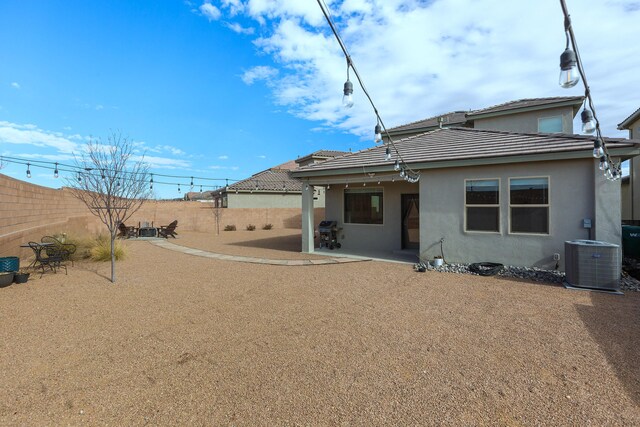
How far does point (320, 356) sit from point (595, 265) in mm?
6383

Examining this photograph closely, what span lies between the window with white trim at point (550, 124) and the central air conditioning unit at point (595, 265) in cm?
916

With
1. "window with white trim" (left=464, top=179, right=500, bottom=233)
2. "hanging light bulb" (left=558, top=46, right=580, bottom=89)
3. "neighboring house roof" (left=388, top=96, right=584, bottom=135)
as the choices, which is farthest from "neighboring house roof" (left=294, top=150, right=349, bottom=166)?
"hanging light bulb" (left=558, top=46, right=580, bottom=89)

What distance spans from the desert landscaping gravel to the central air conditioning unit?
34 centimetres

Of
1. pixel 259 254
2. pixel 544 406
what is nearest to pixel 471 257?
pixel 544 406

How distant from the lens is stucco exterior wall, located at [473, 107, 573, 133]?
536 inches

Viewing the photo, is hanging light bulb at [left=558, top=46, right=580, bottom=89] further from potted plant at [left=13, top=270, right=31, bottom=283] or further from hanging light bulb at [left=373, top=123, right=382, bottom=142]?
potted plant at [left=13, top=270, right=31, bottom=283]

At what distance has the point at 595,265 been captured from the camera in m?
6.67

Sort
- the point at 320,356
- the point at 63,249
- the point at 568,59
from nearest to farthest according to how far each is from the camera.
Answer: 1. the point at 568,59
2. the point at 320,356
3. the point at 63,249

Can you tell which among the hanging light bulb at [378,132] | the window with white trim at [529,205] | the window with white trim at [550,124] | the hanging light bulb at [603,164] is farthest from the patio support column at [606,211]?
the window with white trim at [550,124]

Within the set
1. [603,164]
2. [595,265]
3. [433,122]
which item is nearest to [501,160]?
[603,164]

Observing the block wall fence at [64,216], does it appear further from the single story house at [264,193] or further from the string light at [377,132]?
the string light at [377,132]

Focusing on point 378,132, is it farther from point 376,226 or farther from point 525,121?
point 525,121

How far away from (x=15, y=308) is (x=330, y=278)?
6.15 metres

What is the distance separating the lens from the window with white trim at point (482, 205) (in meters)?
8.72
